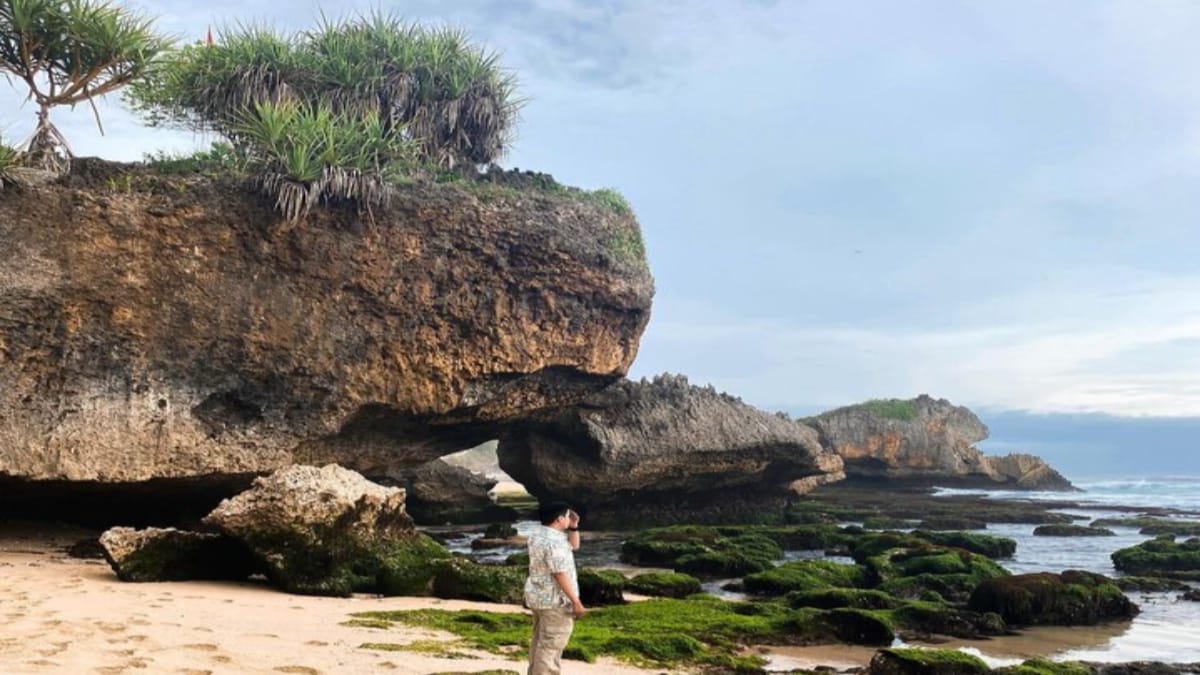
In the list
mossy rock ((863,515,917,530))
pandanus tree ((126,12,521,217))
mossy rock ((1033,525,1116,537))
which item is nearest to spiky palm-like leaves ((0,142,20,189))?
pandanus tree ((126,12,521,217))

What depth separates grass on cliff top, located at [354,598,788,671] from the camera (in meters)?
9.47

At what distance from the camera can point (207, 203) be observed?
17.3 metres

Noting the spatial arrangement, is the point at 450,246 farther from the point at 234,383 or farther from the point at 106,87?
the point at 106,87

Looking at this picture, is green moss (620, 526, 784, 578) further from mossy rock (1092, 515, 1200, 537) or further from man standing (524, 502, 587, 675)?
mossy rock (1092, 515, 1200, 537)

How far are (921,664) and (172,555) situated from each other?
8.91 m

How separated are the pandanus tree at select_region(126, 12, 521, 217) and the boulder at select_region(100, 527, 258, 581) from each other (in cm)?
738

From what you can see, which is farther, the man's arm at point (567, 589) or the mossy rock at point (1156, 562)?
the mossy rock at point (1156, 562)

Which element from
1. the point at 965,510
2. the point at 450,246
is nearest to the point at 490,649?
the point at 450,246

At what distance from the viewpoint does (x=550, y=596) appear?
6895 mm

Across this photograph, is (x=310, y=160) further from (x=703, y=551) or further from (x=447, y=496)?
(x=447, y=496)

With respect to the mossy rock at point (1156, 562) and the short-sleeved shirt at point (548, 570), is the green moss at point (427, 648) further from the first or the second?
the mossy rock at point (1156, 562)

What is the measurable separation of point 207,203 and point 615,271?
8753 mm

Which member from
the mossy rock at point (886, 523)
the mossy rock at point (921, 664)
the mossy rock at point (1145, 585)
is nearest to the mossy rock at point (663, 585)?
the mossy rock at point (921, 664)

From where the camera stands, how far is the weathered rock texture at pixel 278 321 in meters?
15.7
